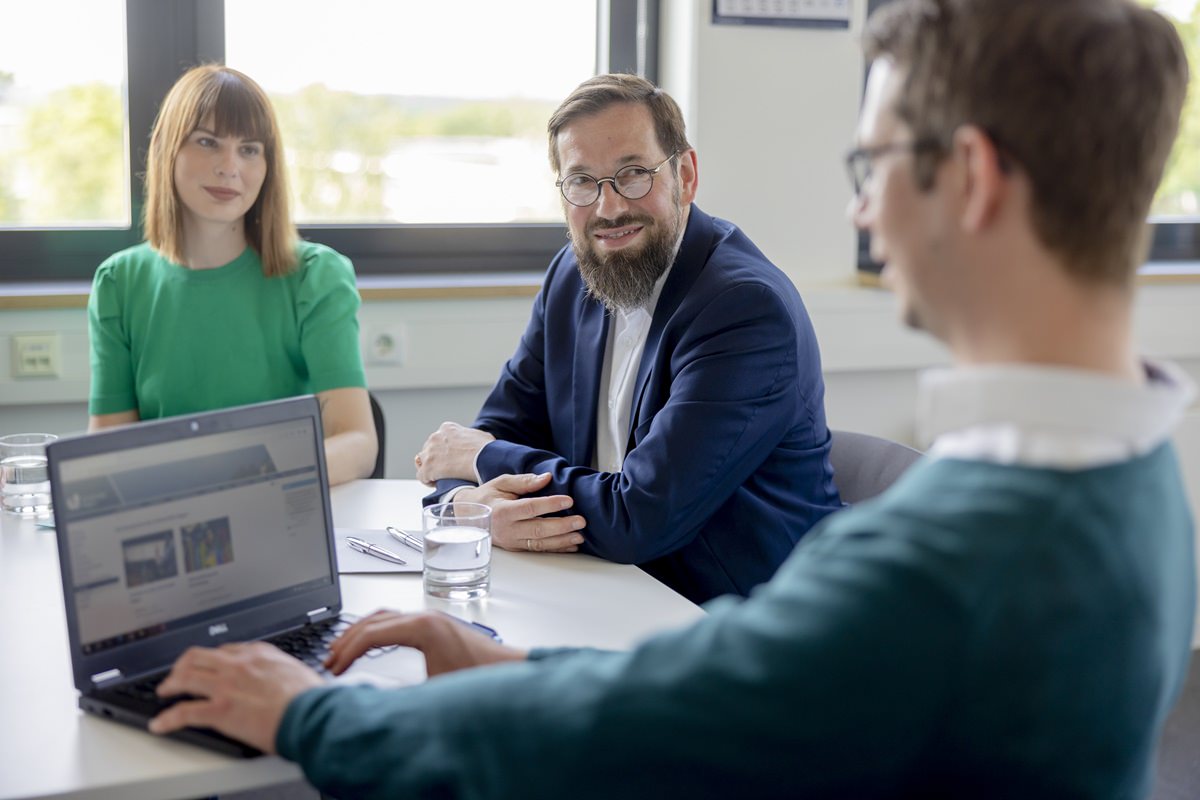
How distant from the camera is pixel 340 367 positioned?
8.30 feet

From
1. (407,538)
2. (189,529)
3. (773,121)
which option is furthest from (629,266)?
(773,121)

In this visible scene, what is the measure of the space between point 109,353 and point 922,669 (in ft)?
6.94

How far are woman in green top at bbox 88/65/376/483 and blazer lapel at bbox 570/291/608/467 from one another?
48cm

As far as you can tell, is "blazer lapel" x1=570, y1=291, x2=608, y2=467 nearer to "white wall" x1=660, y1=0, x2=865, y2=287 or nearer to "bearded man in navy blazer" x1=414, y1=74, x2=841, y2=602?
"bearded man in navy blazer" x1=414, y1=74, x2=841, y2=602

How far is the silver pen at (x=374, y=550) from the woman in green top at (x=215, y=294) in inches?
28.5

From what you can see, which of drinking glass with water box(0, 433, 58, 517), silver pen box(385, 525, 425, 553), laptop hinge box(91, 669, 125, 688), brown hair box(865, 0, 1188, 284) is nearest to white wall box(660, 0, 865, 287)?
silver pen box(385, 525, 425, 553)

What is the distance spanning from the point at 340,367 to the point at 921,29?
177 centimetres

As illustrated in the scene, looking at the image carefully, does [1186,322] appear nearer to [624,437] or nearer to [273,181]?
[624,437]

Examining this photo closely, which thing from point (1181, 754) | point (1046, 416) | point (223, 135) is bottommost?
point (1181, 754)

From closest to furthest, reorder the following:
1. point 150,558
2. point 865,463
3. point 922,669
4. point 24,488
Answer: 1. point 922,669
2. point 150,558
3. point 24,488
4. point 865,463

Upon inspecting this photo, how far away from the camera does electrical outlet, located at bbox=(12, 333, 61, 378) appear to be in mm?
2838

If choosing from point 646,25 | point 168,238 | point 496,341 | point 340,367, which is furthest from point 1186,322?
point 168,238

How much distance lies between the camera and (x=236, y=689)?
3.94ft

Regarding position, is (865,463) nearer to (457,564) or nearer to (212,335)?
(457,564)
